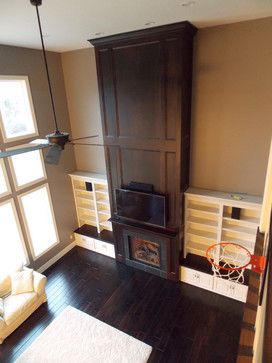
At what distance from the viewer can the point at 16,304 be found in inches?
167

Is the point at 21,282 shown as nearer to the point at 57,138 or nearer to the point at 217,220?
the point at 57,138

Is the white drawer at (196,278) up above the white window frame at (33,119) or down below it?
below

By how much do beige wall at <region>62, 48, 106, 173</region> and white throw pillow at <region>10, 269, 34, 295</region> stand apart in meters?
2.64

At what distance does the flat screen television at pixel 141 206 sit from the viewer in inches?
177

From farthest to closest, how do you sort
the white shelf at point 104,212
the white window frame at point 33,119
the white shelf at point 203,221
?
1. the white shelf at point 104,212
2. the white shelf at point 203,221
3. the white window frame at point 33,119

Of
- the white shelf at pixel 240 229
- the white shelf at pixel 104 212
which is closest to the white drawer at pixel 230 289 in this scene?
the white shelf at pixel 240 229

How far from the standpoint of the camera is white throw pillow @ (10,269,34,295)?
4.42m

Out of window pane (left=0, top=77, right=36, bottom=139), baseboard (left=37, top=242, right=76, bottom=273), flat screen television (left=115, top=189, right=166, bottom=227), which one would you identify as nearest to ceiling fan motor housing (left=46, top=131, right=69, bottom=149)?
flat screen television (left=115, top=189, right=166, bottom=227)

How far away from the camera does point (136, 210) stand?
4.78 metres

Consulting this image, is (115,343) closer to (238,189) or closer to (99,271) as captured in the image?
(99,271)

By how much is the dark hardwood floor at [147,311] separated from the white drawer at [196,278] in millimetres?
100

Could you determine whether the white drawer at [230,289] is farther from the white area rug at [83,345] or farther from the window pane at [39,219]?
the window pane at [39,219]

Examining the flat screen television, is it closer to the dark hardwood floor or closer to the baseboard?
the dark hardwood floor

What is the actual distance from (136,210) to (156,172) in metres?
0.91
